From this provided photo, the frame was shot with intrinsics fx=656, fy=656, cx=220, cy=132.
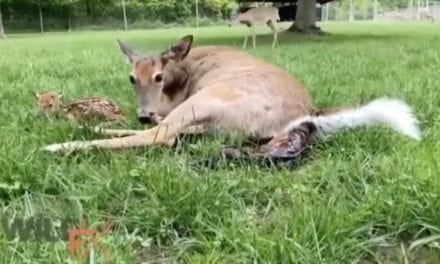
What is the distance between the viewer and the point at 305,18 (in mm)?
18250

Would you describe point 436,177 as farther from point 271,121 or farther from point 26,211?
point 26,211

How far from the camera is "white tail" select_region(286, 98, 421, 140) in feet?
9.97

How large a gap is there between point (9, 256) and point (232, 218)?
687 millimetres

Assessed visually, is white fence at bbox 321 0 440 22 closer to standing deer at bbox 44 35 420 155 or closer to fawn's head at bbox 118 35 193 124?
fawn's head at bbox 118 35 193 124

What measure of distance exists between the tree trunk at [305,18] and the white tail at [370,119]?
14883 mm

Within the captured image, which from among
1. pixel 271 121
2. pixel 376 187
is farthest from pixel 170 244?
pixel 271 121

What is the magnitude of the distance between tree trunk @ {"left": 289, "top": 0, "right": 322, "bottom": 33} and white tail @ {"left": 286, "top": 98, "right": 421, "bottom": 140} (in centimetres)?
1488

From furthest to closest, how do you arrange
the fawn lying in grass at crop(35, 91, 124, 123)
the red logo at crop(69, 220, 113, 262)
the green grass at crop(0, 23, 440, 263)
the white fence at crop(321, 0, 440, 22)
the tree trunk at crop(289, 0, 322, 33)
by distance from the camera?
1. the white fence at crop(321, 0, 440, 22)
2. the tree trunk at crop(289, 0, 322, 33)
3. the fawn lying in grass at crop(35, 91, 124, 123)
4. the green grass at crop(0, 23, 440, 263)
5. the red logo at crop(69, 220, 113, 262)

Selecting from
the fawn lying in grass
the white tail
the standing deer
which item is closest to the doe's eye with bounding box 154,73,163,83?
the standing deer

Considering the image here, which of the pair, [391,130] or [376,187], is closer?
[376,187]

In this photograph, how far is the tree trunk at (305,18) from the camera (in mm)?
17891

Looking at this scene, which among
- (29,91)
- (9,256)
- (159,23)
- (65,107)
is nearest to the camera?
(9,256)

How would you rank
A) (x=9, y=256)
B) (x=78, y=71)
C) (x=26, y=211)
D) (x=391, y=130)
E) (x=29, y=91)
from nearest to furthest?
(x=9, y=256), (x=26, y=211), (x=391, y=130), (x=29, y=91), (x=78, y=71)

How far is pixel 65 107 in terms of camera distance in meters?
3.78
